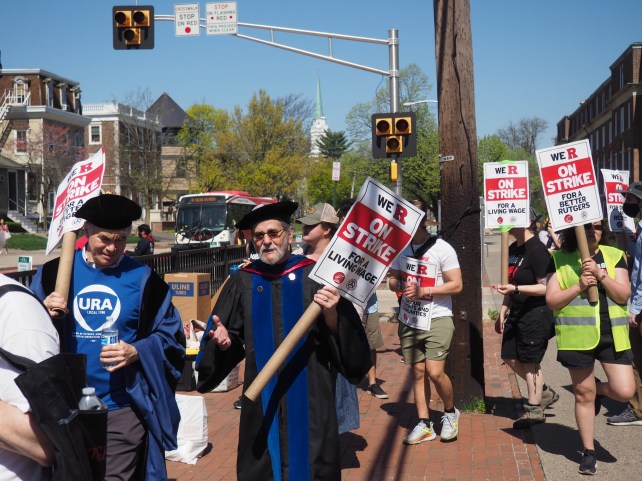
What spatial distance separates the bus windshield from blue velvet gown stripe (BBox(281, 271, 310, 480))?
31.0 metres

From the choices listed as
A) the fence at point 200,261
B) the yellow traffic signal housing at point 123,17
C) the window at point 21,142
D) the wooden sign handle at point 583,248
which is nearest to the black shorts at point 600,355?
the wooden sign handle at point 583,248

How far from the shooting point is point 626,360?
19.7ft

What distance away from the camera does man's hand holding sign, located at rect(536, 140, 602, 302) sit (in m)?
5.89

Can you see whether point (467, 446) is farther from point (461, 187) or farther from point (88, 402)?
point (88, 402)

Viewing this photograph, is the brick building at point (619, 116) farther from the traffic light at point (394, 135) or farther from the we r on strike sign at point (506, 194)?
the we r on strike sign at point (506, 194)

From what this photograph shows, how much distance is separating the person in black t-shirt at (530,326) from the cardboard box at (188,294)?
16.3 ft

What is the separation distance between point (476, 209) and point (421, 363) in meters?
1.89

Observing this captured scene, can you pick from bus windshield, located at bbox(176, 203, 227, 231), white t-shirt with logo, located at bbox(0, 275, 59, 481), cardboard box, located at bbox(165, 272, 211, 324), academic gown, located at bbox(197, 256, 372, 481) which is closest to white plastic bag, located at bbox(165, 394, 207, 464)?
academic gown, located at bbox(197, 256, 372, 481)

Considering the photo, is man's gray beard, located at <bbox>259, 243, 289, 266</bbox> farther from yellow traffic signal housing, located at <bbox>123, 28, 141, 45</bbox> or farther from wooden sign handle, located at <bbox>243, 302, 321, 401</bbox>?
yellow traffic signal housing, located at <bbox>123, 28, 141, 45</bbox>

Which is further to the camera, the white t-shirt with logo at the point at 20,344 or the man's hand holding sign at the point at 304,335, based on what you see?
the man's hand holding sign at the point at 304,335

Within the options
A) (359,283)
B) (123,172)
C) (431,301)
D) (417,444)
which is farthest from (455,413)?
(123,172)

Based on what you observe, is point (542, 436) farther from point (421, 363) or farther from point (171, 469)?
point (171, 469)

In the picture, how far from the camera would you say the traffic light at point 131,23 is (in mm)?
15328

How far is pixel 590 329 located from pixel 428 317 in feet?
4.58
